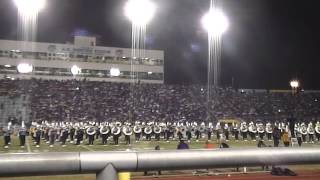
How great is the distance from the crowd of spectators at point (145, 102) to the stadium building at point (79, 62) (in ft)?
12.3

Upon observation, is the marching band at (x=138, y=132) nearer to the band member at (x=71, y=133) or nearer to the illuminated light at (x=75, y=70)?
the band member at (x=71, y=133)

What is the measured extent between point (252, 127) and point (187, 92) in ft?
65.8

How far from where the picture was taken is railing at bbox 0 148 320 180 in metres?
1.63

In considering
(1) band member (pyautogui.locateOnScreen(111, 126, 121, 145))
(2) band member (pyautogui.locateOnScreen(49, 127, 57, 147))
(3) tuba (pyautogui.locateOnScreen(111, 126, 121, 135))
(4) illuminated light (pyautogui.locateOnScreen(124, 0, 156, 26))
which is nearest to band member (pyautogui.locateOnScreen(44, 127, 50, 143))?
(2) band member (pyautogui.locateOnScreen(49, 127, 57, 147))

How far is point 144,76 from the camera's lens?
185 ft

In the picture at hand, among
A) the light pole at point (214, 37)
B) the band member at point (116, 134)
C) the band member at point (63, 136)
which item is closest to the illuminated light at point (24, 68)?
the light pole at point (214, 37)

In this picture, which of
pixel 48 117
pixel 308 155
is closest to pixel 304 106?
pixel 48 117

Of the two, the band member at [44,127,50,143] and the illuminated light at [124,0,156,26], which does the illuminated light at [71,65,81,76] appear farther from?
the band member at [44,127,50,143]

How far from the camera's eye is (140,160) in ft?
5.76

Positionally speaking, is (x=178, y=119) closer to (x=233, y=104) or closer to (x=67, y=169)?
(x=233, y=104)

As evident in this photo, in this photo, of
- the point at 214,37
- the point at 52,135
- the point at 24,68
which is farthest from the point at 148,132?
the point at 24,68

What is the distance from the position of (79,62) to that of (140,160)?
5368 cm

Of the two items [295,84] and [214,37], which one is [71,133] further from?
[295,84]

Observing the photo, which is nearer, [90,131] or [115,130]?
[90,131]
